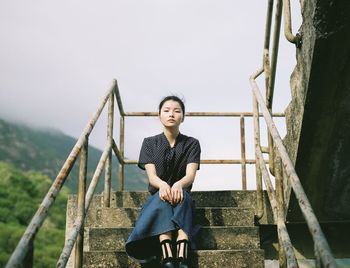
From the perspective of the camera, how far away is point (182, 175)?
3.01 m

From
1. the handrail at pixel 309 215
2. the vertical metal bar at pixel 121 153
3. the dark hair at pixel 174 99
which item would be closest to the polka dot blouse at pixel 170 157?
the dark hair at pixel 174 99

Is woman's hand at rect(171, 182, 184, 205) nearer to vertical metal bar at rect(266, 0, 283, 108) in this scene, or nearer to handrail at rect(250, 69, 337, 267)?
handrail at rect(250, 69, 337, 267)

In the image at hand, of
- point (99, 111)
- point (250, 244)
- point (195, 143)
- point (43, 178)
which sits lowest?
point (250, 244)

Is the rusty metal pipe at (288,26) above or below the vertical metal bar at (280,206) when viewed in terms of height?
above

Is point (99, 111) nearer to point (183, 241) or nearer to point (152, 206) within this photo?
point (152, 206)

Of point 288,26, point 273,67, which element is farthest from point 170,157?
point 288,26

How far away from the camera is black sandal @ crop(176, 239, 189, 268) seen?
2297mm

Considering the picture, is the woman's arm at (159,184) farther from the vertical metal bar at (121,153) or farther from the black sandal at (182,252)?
the vertical metal bar at (121,153)

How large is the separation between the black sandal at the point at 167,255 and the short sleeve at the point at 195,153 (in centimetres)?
72

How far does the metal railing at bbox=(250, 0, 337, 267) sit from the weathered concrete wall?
7.4 inches

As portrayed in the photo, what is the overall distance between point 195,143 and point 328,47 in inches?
45.6


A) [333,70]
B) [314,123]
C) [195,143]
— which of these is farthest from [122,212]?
[333,70]

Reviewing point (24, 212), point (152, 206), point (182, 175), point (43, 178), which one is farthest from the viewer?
point (43, 178)

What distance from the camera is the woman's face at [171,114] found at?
120 inches
